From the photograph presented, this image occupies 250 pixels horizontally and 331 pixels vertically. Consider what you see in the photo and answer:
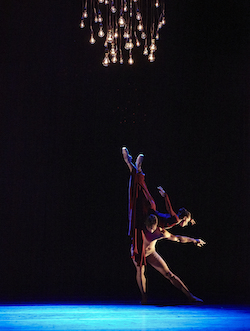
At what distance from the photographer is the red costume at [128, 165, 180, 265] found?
467cm

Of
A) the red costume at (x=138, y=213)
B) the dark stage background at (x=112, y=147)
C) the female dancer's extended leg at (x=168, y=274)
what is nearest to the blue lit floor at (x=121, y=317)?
the female dancer's extended leg at (x=168, y=274)

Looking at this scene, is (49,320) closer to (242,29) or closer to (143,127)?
(143,127)

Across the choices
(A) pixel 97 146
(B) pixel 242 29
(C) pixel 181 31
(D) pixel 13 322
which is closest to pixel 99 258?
(A) pixel 97 146

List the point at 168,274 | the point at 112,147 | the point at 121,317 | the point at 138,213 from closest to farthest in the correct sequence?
the point at 121,317 → the point at 168,274 → the point at 138,213 → the point at 112,147

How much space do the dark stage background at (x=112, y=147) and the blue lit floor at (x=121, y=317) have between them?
85cm

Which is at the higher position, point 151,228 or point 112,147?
point 112,147

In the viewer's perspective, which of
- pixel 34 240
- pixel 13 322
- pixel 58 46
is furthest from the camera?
pixel 58 46

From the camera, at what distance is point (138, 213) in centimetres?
475

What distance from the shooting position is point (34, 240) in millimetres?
5328

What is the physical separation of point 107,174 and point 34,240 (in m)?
1.37

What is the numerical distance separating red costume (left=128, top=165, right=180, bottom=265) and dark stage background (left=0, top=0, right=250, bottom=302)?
76 cm

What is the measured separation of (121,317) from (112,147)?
2523 millimetres

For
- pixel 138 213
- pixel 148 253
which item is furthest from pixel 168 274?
pixel 138 213

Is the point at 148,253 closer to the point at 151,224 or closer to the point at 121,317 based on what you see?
the point at 151,224
